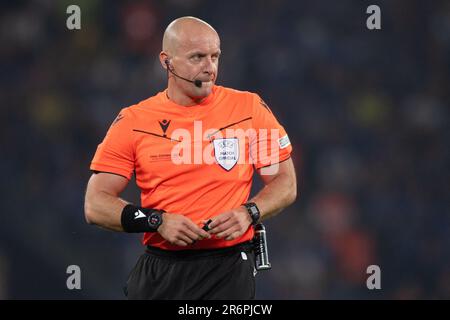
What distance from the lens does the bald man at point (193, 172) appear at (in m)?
3.59

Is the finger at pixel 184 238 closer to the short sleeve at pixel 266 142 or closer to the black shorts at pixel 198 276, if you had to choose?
the black shorts at pixel 198 276

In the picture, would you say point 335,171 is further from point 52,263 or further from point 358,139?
point 52,263

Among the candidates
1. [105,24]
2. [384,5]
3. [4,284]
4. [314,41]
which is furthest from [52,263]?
[384,5]

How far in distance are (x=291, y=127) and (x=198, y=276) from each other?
13.2 feet

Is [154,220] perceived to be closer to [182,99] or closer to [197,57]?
[182,99]

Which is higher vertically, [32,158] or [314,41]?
[314,41]

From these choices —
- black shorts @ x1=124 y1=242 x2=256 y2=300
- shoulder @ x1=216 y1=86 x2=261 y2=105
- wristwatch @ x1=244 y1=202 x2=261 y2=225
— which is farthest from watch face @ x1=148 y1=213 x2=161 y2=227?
shoulder @ x1=216 y1=86 x2=261 y2=105

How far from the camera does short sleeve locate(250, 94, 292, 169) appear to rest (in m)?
3.72

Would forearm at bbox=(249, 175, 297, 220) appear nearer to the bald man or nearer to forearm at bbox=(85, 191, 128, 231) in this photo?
the bald man

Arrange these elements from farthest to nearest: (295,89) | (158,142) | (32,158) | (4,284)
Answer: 1. (295,89)
2. (32,158)
3. (4,284)
4. (158,142)

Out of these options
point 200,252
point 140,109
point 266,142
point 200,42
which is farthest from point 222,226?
point 200,42

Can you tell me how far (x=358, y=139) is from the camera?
24.6ft


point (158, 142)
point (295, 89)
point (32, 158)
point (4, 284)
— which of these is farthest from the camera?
point (295, 89)

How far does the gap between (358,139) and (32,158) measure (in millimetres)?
2928
